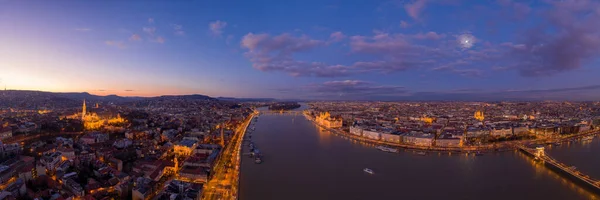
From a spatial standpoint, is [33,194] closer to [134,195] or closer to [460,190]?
[134,195]

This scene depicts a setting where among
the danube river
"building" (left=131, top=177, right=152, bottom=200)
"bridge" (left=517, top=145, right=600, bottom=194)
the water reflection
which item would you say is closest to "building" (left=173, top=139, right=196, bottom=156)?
the danube river

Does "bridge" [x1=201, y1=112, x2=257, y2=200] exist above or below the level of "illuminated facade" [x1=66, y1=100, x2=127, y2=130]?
below

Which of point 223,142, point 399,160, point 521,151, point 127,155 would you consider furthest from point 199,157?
point 521,151

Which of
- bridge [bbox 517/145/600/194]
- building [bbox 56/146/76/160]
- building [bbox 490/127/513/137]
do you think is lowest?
bridge [bbox 517/145/600/194]

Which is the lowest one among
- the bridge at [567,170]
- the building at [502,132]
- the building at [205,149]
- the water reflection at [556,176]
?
the water reflection at [556,176]

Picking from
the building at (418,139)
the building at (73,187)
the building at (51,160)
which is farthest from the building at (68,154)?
the building at (418,139)

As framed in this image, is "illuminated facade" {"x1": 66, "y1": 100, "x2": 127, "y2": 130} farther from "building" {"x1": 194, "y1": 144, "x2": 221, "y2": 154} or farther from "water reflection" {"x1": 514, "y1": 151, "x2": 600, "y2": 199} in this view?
"water reflection" {"x1": 514, "y1": 151, "x2": 600, "y2": 199}

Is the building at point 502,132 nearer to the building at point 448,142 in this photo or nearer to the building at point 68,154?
the building at point 448,142
